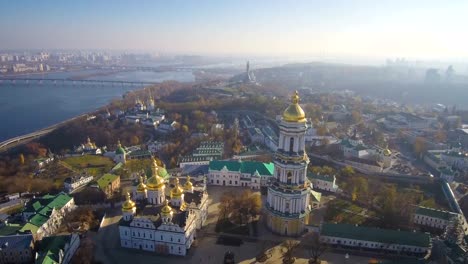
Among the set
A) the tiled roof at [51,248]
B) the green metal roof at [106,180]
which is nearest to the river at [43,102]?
the green metal roof at [106,180]

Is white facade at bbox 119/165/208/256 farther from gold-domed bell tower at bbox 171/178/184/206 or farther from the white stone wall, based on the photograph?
the white stone wall

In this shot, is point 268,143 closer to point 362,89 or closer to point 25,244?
point 25,244

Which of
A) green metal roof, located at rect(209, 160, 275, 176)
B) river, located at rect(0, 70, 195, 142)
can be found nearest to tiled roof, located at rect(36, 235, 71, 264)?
green metal roof, located at rect(209, 160, 275, 176)

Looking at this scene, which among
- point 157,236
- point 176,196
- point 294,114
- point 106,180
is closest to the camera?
point 157,236

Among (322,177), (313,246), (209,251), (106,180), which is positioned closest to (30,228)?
(106,180)

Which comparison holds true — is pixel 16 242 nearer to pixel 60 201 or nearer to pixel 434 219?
pixel 60 201
